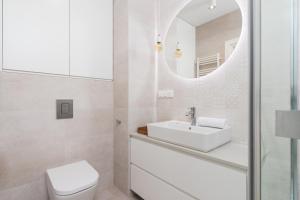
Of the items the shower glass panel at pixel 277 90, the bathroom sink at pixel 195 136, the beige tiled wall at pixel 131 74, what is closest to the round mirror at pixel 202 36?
the beige tiled wall at pixel 131 74

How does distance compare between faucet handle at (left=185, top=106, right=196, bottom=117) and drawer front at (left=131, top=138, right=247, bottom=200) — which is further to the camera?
faucet handle at (left=185, top=106, right=196, bottom=117)

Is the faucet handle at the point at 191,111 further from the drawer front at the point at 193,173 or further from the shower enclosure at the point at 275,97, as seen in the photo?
the shower enclosure at the point at 275,97

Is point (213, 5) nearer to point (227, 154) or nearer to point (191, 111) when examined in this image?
point (191, 111)

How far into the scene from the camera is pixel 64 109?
59.6 inches

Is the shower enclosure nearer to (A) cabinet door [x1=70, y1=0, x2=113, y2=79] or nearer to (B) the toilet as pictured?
(B) the toilet

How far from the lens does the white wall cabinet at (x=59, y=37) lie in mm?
1282

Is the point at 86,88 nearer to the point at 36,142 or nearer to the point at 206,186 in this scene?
the point at 36,142

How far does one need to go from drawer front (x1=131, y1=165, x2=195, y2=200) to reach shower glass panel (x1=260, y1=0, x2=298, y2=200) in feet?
2.35

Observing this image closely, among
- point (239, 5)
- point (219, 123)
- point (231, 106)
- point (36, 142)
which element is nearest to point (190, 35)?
point (239, 5)

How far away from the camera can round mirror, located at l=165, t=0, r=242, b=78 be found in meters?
1.28

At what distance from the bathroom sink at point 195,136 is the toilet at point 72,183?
0.61 metres

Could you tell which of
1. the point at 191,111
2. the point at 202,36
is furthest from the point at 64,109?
the point at 202,36

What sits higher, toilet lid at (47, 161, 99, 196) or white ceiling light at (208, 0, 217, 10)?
white ceiling light at (208, 0, 217, 10)

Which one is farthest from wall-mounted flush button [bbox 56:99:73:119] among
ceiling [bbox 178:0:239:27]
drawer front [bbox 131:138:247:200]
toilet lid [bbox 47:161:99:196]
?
ceiling [bbox 178:0:239:27]
